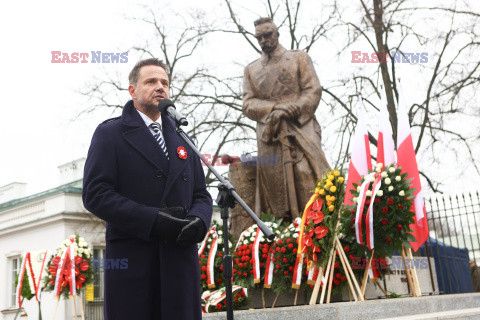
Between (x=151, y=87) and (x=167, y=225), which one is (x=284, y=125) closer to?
(x=151, y=87)

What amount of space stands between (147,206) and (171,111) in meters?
0.50

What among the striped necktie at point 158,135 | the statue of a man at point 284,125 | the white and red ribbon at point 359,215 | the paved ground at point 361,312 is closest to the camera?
the striped necktie at point 158,135

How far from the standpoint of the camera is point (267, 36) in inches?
320

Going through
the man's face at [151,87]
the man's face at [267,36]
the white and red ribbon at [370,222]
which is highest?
the man's face at [267,36]

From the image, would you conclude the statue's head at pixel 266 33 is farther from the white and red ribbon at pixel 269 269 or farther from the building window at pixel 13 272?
the building window at pixel 13 272

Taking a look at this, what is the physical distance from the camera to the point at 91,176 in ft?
8.72

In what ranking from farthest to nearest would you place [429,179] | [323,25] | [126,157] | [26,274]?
[323,25], [429,179], [26,274], [126,157]

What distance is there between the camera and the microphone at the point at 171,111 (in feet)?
9.05

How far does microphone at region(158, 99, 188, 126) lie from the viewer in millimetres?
2760

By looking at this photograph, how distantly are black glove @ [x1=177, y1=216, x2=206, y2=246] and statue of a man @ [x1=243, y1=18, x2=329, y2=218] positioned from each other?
5.01 metres

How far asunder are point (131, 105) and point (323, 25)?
16070 millimetres

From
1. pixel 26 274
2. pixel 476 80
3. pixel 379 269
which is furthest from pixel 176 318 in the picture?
pixel 476 80

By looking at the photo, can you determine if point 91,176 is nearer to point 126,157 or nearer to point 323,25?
point 126,157

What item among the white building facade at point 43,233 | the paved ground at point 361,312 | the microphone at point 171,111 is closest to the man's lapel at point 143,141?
the microphone at point 171,111
